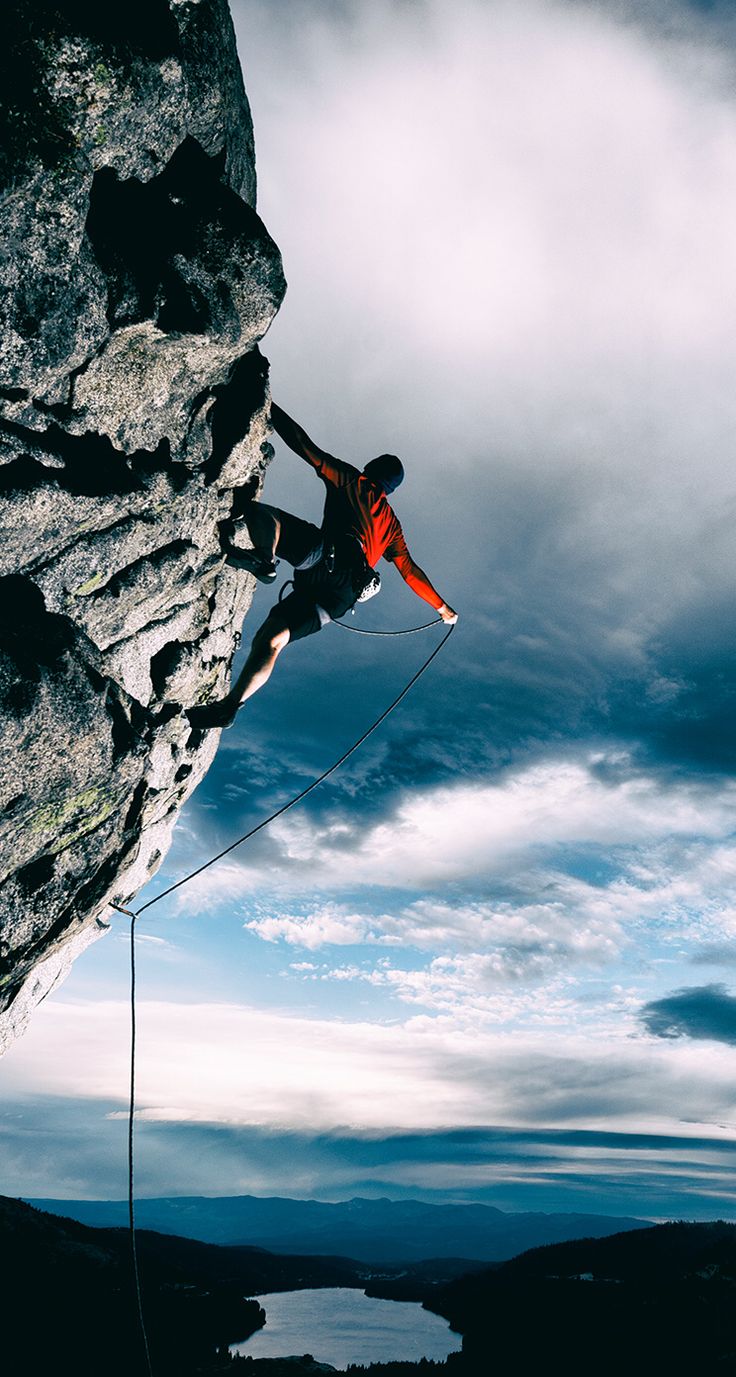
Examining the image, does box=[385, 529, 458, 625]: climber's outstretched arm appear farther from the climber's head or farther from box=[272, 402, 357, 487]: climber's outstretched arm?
box=[272, 402, 357, 487]: climber's outstretched arm

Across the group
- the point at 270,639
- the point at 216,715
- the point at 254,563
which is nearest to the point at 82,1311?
the point at 216,715

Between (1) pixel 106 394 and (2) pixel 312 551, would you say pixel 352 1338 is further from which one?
(1) pixel 106 394

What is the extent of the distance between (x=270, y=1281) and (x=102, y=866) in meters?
236

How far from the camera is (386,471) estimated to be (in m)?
8.33

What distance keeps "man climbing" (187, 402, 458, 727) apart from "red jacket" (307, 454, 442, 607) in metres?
0.01

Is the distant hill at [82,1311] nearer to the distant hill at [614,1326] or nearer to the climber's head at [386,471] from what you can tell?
the distant hill at [614,1326]

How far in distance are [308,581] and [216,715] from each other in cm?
196

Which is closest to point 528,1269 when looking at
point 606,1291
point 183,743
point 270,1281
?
point 606,1291

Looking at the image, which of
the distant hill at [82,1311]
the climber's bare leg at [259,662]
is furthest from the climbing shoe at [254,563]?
the distant hill at [82,1311]

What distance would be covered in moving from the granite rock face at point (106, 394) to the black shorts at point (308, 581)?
744mm

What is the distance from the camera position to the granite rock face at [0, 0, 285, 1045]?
4465 mm

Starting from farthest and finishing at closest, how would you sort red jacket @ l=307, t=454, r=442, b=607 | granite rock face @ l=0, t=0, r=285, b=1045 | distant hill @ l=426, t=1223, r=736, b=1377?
distant hill @ l=426, t=1223, r=736, b=1377 < red jacket @ l=307, t=454, r=442, b=607 < granite rock face @ l=0, t=0, r=285, b=1045

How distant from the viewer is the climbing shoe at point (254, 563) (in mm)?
8047

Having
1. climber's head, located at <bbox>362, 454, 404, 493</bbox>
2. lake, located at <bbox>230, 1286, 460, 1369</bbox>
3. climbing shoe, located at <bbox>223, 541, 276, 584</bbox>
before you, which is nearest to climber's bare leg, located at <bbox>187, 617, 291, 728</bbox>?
climbing shoe, located at <bbox>223, 541, 276, 584</bbox>
